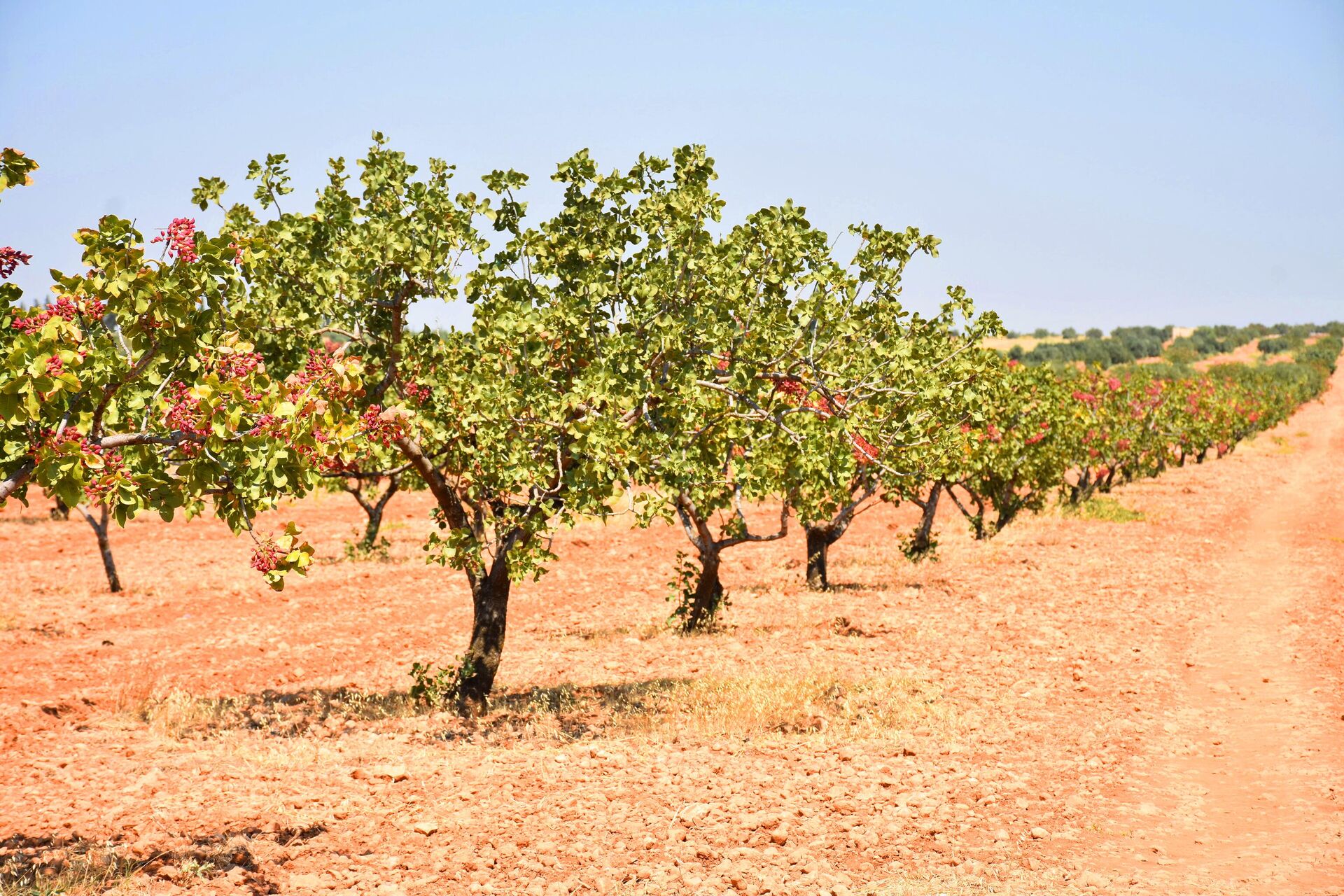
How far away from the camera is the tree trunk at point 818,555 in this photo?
2155cm

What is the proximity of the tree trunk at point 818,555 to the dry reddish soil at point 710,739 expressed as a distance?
0.89 metres

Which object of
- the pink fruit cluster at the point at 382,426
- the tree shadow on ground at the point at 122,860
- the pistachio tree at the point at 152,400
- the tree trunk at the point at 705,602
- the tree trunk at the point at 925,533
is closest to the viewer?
the pistachio tree at the point at 152,400

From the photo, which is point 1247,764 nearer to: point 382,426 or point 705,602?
point 705,602

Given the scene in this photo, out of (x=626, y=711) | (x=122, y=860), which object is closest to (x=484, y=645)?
(x=626, y=711)

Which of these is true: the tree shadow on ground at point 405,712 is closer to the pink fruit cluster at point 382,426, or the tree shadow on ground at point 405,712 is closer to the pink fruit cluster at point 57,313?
the pink fruit cluster at point 382,426

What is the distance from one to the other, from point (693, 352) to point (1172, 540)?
21709mm

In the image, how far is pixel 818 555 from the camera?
22.0 meters

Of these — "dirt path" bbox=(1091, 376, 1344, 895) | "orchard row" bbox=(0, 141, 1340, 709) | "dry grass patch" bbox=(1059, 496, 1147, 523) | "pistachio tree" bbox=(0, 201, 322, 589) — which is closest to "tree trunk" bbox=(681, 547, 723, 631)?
"orchard row" bbox=(0, 141, 1340, 709)

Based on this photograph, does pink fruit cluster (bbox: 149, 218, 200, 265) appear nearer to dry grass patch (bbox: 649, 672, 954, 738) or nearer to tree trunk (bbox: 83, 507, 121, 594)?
dry grass patch (bbox: 649, 672, 954, 738)

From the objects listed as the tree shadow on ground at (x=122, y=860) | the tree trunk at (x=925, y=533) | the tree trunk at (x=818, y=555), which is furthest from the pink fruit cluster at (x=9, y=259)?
the tree trunk at (x=925, y=533)

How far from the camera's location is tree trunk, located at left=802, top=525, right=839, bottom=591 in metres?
21.5

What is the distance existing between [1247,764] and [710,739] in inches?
209

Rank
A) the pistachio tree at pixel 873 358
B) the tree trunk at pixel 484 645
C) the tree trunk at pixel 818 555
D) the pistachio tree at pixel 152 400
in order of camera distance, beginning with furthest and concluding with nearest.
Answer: the tree trunk at pixel 818 555 → the tree trunk at pixel 484 645 → the pistachio tree at pixel 873 358 → the pistachio tree at pixel 152 400

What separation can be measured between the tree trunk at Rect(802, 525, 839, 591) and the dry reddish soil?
35.0 inches
